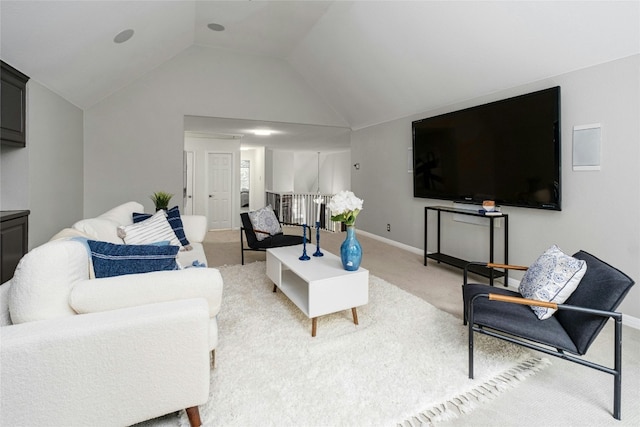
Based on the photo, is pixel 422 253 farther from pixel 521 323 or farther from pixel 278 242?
pixel 521 323

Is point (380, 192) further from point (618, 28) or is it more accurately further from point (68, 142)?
point (68, 142)

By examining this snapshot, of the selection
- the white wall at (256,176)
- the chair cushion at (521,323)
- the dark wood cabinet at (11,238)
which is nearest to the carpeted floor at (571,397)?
the chair cushion at (521,323)

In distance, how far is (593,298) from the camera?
177cm

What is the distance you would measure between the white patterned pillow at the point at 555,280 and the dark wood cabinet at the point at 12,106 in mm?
4326

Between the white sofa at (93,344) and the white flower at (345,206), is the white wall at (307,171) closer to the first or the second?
the white flower at (345,206)

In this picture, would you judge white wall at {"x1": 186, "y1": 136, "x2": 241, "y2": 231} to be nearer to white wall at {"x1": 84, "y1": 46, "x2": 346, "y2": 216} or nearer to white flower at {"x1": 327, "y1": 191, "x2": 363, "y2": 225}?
white wall at {"x1": 84, "y1": 46, "x2": 346, "y2": 216}

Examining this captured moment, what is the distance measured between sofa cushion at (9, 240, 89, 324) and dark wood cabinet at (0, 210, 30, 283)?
2040 millimetres

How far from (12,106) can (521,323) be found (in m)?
4.44

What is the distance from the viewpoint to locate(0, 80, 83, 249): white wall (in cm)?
318

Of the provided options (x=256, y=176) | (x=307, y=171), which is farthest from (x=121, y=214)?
(x=307, y=171)

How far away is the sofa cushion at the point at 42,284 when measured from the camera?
51.7 inches

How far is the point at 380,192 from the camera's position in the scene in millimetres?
6098

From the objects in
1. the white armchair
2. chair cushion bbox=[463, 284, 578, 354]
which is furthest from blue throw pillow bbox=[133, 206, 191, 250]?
chair cushion bbox=[463, 284, 578, 354]

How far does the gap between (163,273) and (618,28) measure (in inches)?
148
